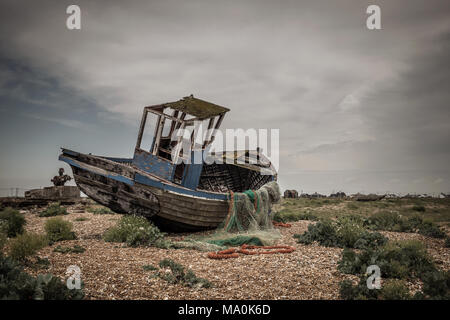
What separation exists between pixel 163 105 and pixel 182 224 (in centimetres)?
442

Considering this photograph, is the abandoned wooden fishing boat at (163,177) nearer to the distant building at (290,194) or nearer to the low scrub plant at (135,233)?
the low scrub plant at (135,233)

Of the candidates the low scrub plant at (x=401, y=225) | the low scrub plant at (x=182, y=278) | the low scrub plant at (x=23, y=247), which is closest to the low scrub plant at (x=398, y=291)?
the low scrub plant at (x=182, y=278)

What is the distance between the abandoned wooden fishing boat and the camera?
9203 mm

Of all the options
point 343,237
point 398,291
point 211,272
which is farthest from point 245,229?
point 398,291

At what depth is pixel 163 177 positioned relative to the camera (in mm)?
10430

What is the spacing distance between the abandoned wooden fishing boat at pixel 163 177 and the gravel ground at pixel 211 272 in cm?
153

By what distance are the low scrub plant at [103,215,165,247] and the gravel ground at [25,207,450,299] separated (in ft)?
0.99

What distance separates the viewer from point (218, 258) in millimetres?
7523

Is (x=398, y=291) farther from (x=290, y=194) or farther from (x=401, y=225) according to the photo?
(x=290, y=194)

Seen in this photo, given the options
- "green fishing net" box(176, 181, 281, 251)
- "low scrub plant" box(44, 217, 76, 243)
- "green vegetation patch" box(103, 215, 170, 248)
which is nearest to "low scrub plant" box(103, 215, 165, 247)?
"green vegetation patch" box(103, 215, 170, 248)

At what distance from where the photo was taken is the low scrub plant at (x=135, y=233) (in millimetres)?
8398

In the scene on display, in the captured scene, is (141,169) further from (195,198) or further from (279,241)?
(279,241)

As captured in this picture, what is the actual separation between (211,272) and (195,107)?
6847 mm
